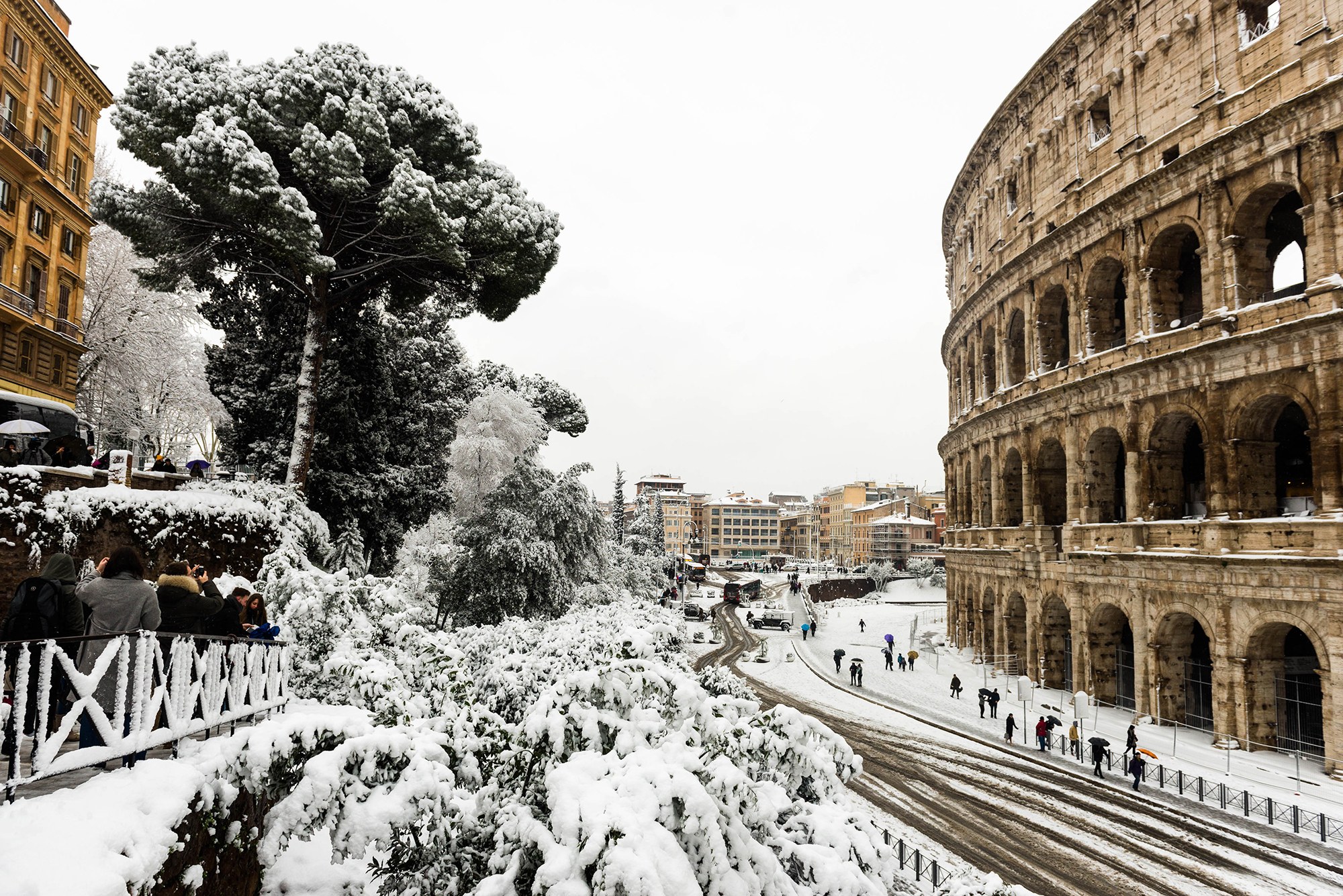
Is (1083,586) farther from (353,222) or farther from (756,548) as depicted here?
(756,548)

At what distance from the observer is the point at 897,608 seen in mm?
64125

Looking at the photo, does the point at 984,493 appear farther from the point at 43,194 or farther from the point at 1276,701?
the point at 43,194

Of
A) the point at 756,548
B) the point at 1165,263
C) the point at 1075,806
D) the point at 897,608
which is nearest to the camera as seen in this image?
the point at 1075,806

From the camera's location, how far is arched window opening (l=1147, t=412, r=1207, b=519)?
2056 centimetres

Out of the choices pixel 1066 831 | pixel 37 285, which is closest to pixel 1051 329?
pixel 1066 831

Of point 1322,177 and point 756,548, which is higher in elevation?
point 1322,177

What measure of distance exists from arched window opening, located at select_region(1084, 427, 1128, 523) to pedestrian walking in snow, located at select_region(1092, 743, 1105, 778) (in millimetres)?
8330

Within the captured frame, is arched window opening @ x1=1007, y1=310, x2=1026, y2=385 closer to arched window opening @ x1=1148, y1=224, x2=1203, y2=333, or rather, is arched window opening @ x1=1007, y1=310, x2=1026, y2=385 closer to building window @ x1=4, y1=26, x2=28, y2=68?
arched window opening @ x1=1148, y1=224, x2=1203, y2=333

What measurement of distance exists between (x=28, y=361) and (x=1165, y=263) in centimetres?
3896

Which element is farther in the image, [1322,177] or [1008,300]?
[1008,300]

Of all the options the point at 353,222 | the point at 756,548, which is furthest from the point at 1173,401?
the point at 756,548

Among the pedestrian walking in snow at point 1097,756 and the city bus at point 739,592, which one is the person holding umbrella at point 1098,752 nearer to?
the pedestrian walking in snow at point 1097,756

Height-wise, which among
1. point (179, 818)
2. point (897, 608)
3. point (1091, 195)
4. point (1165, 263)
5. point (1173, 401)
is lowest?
point (897, 608)

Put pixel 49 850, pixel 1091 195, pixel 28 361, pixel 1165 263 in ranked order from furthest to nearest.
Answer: pixel 28 361
pixel 1091 195
pixel 1165 263
pixel 49 850
